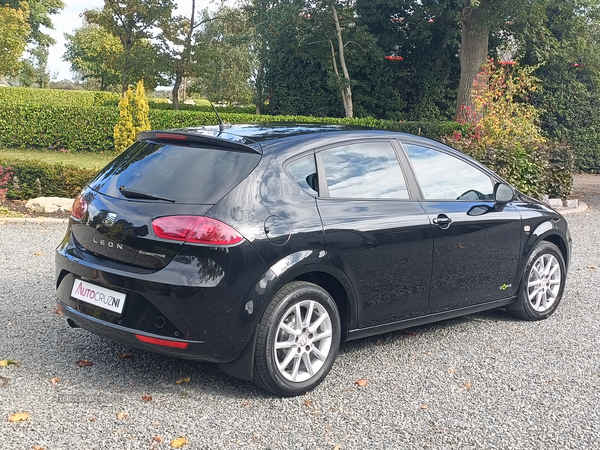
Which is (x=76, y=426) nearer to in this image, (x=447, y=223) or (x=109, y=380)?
(x=109, y=380)

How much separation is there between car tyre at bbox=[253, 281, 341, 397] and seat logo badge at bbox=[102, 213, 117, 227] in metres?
1.07

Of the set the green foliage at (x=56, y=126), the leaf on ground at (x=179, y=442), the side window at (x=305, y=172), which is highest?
the side window at (x=305, y=172)

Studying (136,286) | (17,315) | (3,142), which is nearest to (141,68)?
(3,142)

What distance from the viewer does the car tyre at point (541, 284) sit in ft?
19.4

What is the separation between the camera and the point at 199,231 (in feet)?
12.8

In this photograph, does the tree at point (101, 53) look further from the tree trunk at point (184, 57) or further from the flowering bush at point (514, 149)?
the flowering bush at point (514, 149)

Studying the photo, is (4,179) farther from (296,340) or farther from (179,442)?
(179,442)

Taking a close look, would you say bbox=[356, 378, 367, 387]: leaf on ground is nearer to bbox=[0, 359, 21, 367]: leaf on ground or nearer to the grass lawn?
bbox=[0, 359, 21, 367]: leaf on ground

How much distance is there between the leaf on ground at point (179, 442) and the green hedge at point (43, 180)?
886 cm

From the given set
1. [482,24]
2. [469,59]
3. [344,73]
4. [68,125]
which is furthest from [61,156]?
[482,24]

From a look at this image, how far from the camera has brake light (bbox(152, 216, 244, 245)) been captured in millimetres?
3896

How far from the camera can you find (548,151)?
14.4 m

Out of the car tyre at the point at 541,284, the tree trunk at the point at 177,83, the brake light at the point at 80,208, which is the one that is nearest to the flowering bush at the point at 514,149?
the car tyre at the point at 541,284

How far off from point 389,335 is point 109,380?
230cm
